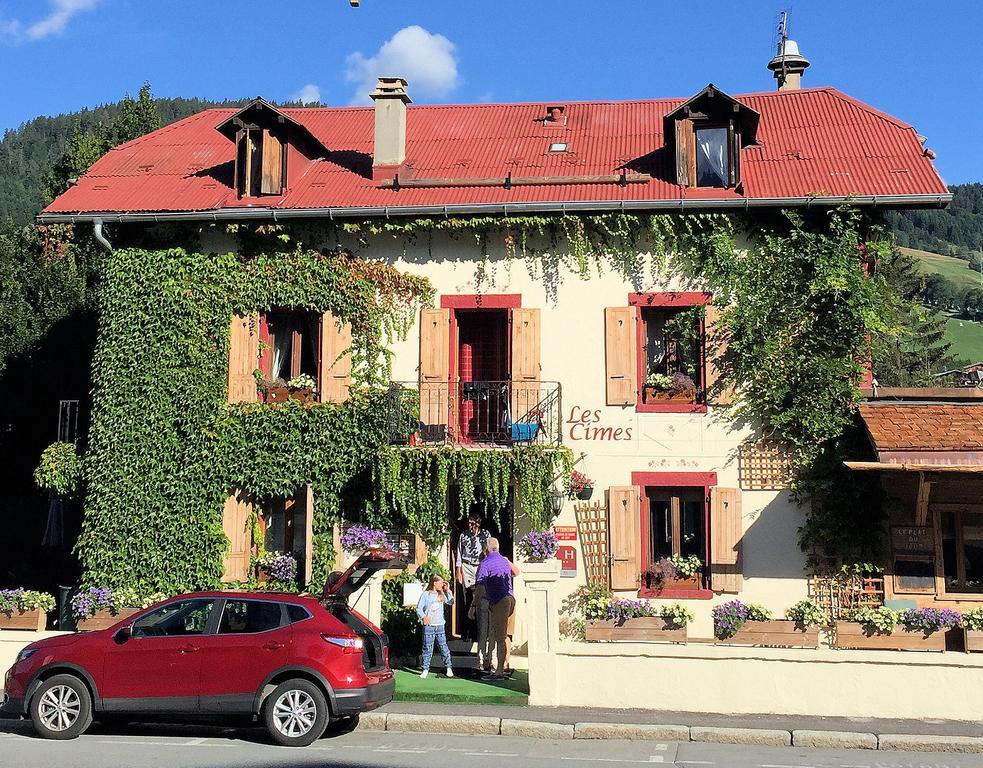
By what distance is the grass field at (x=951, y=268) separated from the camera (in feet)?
349

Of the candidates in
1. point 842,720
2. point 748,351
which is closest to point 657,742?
point 842,720

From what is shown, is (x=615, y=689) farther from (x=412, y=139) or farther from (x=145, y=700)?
(x=412, y=139)

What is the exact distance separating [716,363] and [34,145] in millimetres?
112218

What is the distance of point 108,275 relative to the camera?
55.8 ft

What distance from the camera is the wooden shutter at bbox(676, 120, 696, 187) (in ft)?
53.9

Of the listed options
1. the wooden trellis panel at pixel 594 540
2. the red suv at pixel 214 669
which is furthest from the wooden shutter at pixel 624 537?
the red suv at pixel 214 669

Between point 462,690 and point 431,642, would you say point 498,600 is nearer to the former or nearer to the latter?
point 431,642

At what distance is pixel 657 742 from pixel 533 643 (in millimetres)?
1919

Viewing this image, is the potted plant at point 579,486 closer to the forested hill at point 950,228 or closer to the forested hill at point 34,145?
the forested hill at point 34,145

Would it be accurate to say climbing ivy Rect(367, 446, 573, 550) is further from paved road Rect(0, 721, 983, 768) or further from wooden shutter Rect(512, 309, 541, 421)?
paved road Rect(0, 721, 983, 768)

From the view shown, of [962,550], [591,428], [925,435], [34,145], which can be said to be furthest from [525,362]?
[34,145]

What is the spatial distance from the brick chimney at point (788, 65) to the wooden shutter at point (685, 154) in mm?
5703

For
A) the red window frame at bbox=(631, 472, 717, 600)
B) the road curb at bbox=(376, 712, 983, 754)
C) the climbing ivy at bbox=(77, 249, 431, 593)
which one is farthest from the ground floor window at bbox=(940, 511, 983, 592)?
the climbing ivy at bbox=(77, 249, 431, 593)

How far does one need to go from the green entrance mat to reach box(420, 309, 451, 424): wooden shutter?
13.8 ft
